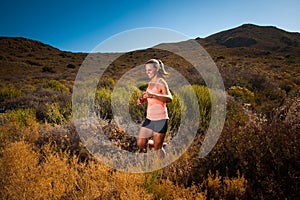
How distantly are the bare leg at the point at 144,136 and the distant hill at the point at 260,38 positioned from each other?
48936mm

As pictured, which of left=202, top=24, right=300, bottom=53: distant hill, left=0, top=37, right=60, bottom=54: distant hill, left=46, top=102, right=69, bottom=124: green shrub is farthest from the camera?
left=202, top=24, right=300, bottom=53: distant hill

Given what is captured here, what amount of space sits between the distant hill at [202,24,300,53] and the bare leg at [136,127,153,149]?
161 ft

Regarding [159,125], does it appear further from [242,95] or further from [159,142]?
[242,95]

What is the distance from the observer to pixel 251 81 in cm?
1203

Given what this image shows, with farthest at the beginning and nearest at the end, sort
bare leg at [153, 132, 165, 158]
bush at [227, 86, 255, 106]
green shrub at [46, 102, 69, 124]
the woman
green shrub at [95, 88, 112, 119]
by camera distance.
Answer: bush at [227, 86, 255, 106]
green shrub at [95, 88, 112, 119]
green shrub at [46, 102, 69, 124]
bare leg at [153, 132, 165, 158]
the woman

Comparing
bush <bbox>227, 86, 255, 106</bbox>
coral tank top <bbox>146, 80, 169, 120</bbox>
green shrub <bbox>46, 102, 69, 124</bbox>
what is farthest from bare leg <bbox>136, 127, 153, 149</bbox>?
bush <bbox>227, 86, 255, 106</bbox>

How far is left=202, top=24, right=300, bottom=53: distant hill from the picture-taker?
50.5 m

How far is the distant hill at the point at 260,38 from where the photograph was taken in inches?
1989

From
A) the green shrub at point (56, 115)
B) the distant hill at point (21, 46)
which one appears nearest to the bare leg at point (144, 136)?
the green shrub at point (56, 115)

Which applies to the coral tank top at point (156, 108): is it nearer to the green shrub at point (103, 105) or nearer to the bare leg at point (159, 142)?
the bare leg at point (159, 142)

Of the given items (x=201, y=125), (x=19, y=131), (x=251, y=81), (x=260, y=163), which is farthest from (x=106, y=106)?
(x=251, y=81)

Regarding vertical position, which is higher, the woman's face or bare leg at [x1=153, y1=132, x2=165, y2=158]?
the woman's face

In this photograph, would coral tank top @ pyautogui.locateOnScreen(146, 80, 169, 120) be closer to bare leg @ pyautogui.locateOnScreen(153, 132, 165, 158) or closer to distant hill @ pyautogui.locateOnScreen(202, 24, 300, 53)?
bare leg @ pyautogui.locateOnScreen(153, 132, 165, 158)

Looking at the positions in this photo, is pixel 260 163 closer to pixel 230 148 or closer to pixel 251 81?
pixel 230 148
